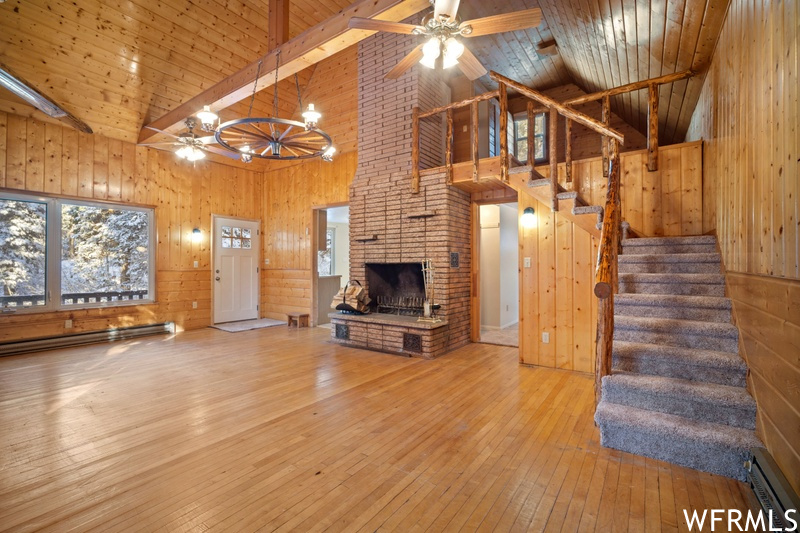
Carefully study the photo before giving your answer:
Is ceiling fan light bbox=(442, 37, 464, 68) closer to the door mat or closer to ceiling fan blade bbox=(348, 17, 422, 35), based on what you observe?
ceiling fan blade bbox=(348, 17, 422, 35)

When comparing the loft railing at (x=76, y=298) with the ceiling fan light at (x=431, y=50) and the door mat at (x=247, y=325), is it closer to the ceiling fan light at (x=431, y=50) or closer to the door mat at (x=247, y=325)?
the door mat at (x=247, y=325)

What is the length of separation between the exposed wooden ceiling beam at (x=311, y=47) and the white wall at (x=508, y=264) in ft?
15.1

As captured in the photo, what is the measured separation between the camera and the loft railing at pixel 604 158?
8.93 feet

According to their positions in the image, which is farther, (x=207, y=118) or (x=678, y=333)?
(x=207, y=118)

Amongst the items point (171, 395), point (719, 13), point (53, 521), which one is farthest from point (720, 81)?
point (171, 395)

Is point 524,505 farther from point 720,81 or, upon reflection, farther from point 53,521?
point 720,81

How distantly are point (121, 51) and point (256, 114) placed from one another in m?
2.38

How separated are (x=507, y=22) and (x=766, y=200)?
194cm

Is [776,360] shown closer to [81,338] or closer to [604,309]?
[604,309]

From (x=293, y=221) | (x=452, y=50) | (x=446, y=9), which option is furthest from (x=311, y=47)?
(x=293, y=221)

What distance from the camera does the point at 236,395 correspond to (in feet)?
11.5

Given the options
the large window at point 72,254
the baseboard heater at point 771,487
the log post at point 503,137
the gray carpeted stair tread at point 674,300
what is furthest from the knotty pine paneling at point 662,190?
the large window at point 72,254

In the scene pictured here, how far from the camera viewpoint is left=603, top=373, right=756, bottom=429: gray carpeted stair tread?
225cm

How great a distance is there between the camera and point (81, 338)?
581 centimetres
